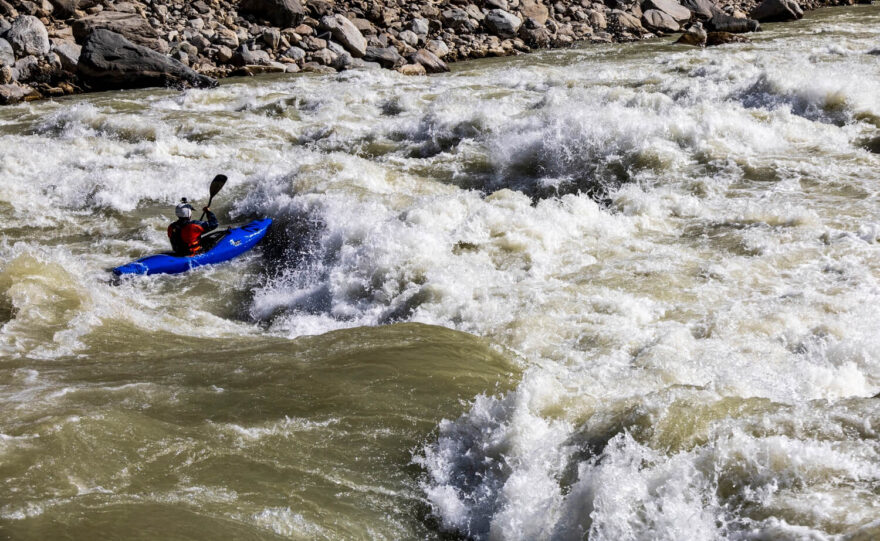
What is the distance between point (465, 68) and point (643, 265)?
10086 millimetres

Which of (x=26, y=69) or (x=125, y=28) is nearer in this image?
(x=26, y=69)

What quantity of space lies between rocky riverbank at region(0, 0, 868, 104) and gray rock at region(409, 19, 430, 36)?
30 millimetres

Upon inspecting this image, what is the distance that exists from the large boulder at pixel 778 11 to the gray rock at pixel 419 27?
785 cm

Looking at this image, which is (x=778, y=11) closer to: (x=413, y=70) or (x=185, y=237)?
(x=413, y=70)

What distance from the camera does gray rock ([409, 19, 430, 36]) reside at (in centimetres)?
1670

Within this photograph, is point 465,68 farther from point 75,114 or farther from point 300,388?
point 300,388

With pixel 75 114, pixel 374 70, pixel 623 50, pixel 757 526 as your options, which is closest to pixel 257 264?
pixel 757 526

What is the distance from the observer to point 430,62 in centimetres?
1481

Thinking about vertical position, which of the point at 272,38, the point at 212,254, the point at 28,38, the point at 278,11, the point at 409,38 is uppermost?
the point at 278,11

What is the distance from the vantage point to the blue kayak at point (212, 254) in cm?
639

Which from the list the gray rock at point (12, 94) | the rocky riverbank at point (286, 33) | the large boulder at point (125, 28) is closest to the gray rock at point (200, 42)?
the rocky riverbank at point (286, 33)

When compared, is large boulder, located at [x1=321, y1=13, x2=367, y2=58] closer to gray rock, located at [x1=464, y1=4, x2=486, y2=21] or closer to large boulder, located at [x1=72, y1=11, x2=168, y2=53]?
gray rock, located at [x1=464, y1=4, x2=486, y2=21]

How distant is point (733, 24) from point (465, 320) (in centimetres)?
1390

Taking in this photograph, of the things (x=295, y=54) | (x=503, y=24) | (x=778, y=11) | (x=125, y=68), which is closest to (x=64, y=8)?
(x=125, y=68)
